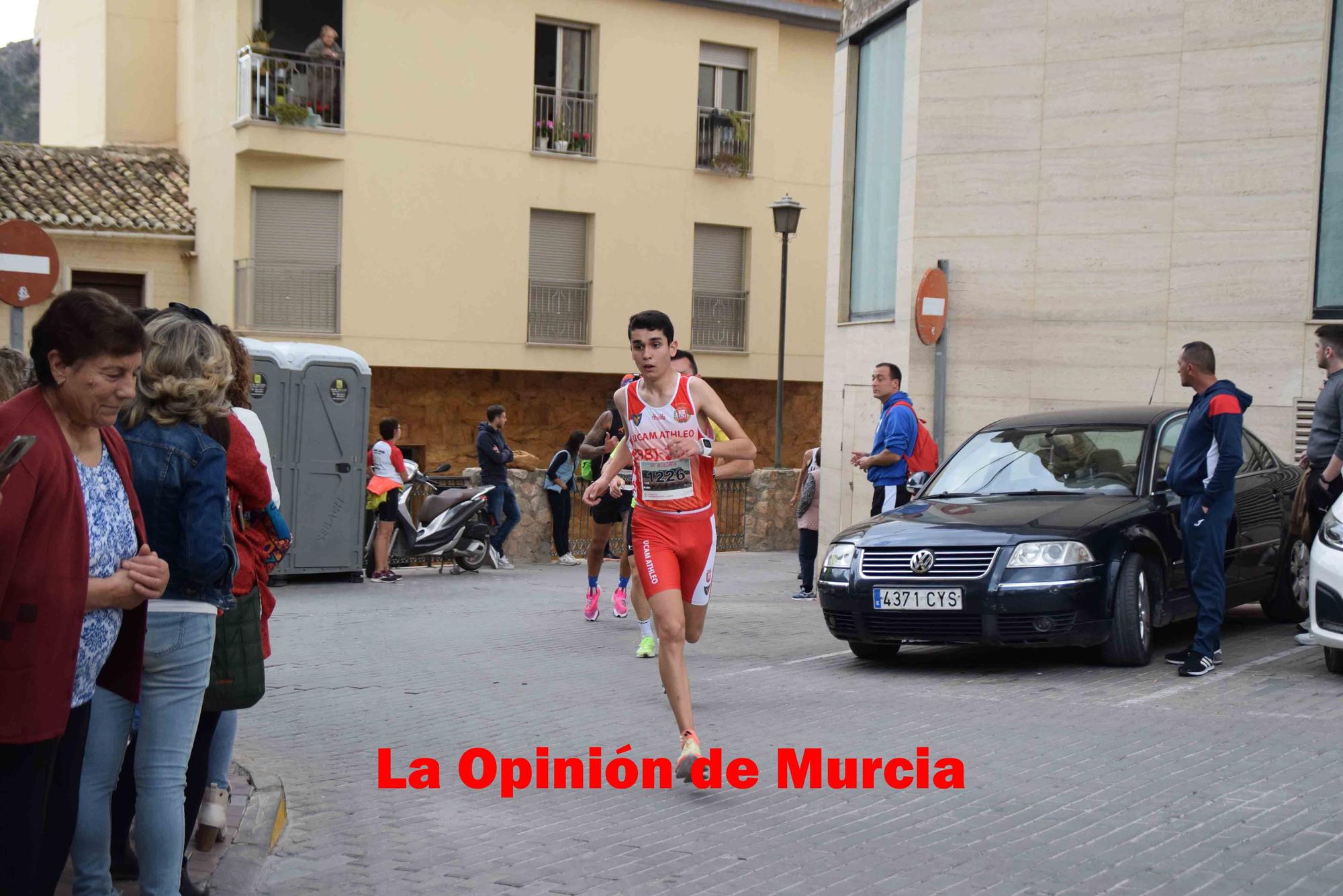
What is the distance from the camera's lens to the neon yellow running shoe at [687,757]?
247 inches

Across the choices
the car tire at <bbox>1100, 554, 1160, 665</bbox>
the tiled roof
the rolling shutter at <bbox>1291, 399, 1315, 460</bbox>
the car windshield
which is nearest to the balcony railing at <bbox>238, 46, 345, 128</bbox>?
the tiled roof

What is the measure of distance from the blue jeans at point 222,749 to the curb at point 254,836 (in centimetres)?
24

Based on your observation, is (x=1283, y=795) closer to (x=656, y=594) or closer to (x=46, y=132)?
(x=656, y=594)

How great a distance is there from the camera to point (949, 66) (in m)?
15.2

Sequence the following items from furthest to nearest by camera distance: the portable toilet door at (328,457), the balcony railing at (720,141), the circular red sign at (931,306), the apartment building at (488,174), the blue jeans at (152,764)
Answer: the balcony railing at (720,141) → the apartment building at (488,174) → the portable toilet door at (328,457) → the circular red sign at (931,306) → the blue jeans at (152,764)

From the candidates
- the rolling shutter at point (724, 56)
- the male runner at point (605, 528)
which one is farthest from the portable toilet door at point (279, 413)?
the rolling shutter at point (724, 56)

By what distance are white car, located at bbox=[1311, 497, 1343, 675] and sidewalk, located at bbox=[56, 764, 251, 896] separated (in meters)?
5.89

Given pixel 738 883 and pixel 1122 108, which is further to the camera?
pixel 1122 108

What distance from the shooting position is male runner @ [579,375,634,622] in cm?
1218

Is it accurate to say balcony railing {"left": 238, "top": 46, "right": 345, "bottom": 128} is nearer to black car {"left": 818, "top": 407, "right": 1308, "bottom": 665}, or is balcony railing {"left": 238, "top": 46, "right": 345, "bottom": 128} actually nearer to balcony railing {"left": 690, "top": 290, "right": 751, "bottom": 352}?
balcony railing {"left": 690, "top": 290, "right": 751, "bottom": 352}

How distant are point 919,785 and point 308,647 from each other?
5.90 metres

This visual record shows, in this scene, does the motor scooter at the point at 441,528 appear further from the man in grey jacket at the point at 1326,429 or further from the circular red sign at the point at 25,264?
the man in grey jacket at the point at 1326,429

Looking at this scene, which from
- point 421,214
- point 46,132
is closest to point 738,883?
point 421,214

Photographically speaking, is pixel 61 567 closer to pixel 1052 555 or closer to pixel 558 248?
pixel 1052 555
